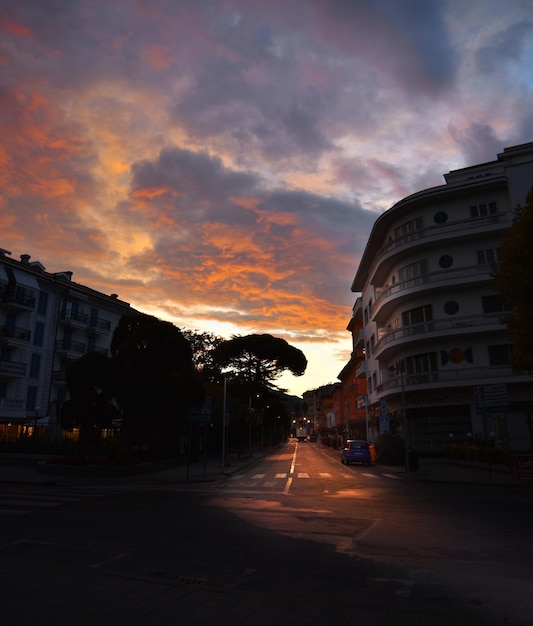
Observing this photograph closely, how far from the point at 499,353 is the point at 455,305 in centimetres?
471

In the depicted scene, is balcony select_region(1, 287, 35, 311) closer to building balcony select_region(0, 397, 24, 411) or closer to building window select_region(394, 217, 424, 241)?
building balcony select_region(0, 397, 24, 411)

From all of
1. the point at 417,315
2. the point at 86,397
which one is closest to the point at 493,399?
the point at 417,315

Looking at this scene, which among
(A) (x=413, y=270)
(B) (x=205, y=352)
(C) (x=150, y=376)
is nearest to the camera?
(C) (x=150, y=376)

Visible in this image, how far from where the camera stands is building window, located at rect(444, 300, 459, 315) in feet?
121

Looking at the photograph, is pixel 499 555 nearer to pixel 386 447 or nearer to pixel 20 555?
pixel 20 555

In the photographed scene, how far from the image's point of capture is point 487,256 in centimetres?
3641

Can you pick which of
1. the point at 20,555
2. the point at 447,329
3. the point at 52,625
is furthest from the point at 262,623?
the point at 447,329

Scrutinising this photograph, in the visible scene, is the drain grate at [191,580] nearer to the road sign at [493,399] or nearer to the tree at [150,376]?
the road sign at [493,399]

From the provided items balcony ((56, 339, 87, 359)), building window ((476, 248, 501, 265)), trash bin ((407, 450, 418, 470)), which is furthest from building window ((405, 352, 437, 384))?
balcony ((56, 339, 87, 359))

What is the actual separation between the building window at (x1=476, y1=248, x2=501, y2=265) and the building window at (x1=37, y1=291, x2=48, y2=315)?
39.5 metres

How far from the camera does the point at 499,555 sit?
7.20m

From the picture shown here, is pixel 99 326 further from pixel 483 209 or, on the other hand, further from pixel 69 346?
pixel 483 209

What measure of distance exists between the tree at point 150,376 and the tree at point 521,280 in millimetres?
16695

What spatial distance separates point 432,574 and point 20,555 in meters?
5.71
